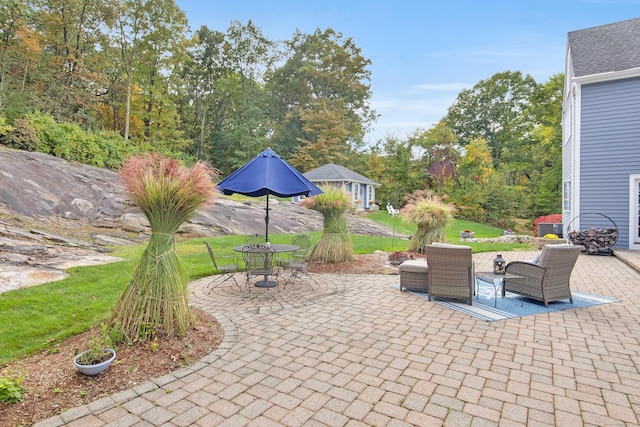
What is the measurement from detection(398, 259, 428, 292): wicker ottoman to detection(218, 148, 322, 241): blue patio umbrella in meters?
1.94

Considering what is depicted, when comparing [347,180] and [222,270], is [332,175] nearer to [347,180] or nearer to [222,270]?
[347,180]

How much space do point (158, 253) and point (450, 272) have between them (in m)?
→ 3.61

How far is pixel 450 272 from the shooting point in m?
4.64

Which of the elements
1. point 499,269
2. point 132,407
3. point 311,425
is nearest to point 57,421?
point 132,407

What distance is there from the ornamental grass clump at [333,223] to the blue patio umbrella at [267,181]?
150cm

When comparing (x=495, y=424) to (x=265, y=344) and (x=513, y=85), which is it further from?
(x=513, y=85)

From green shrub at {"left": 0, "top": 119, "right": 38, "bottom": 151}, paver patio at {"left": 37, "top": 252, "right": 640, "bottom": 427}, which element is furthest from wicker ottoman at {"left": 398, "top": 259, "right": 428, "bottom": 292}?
green shrub at {"left": 0, "top": 119, "right": 38, "bottom": 151}

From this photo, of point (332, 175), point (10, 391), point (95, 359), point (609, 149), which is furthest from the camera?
point (332, 175)

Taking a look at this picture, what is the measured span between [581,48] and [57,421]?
47.8 ft

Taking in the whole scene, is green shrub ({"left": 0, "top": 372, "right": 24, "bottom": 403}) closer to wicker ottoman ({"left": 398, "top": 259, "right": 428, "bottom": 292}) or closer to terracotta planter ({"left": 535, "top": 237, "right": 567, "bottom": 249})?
wicker ottoman ({"left": 398, "top": 259, "right": 428, "bottom": 292})

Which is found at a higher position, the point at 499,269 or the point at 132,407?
the point at 499,269

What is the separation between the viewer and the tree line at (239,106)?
1634 cm

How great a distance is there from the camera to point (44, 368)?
272 centimetres

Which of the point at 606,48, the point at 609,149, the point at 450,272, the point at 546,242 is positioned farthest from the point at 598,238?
the point at 450,272
